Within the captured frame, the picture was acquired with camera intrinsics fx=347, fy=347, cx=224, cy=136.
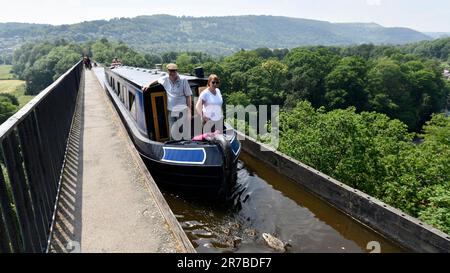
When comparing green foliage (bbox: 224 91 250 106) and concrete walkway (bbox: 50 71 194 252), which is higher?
concrete walkway (bbox: 50 71 194 252)

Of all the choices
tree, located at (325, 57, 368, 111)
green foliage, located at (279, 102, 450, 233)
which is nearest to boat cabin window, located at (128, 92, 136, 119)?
green foliage, located at (279, 102, 450, 233)

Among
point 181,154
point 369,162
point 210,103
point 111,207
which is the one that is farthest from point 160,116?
point 369,162

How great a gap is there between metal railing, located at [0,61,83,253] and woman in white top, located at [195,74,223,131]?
10.5ft

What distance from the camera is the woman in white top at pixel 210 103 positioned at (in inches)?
305

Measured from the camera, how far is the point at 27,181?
13.7ft

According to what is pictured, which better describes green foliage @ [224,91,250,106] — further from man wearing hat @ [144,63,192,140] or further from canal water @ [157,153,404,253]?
man wearing hat @ [144,63,192,140]

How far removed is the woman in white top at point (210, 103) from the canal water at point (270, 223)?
6.52ft

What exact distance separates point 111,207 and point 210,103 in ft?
10.7

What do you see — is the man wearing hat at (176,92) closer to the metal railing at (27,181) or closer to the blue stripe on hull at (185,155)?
the blue stripe on hull at (185,155)

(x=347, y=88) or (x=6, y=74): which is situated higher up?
(x=347, y=88)

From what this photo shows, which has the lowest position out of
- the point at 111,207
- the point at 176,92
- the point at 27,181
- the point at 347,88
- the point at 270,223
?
the point at 347,88

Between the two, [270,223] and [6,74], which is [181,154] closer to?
[270,223]

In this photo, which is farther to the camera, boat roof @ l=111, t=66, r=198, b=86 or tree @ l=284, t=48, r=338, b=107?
tree @ l=284, t=48, r=338, b=107

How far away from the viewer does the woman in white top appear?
7751 millimetres
